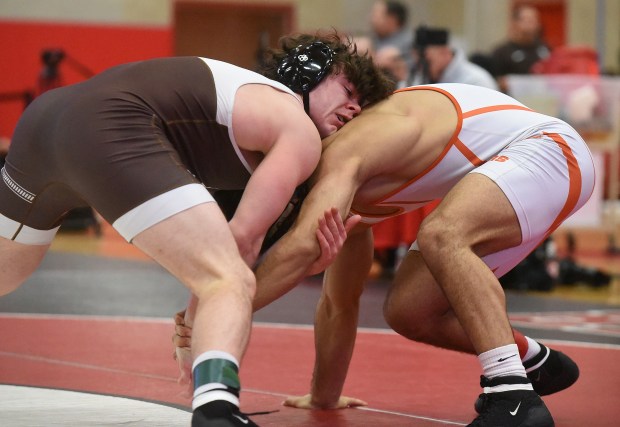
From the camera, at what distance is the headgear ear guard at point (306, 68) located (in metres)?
3.33

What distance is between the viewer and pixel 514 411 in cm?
306

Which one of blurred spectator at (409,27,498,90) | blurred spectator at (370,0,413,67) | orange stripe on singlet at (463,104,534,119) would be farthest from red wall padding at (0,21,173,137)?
orange stripe on singlet at (463,104,534,119)

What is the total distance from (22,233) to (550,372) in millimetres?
1646

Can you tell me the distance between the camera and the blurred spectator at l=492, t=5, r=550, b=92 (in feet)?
34.8

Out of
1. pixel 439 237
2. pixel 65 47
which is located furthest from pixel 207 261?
pixel 65 47

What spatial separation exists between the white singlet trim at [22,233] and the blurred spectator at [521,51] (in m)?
7.70

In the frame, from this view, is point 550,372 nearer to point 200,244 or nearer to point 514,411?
point 514,411

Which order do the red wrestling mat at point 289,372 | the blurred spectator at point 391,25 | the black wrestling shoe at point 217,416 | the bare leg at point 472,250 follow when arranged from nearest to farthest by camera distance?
the black wrestling shoe at point 217,416
the bare leg at point 472,250
the red wrestling mat at point 289,372
the blurred spectator at point 391,25

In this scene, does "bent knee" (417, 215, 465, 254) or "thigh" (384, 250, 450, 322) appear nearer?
"bent knee" (417, 215, 465, 254)

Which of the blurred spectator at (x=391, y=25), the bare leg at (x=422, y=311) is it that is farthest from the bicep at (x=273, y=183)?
the blurred spectator at (x=391, y=25)

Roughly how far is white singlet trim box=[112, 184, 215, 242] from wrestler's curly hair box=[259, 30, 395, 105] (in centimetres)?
77

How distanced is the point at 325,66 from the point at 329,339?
886 millimetres

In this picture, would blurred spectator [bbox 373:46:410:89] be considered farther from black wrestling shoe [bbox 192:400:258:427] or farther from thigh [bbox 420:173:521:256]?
black wrestling shoe [bbox 192:400:258:427]

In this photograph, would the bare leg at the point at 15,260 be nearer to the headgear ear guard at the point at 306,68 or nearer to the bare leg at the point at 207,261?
the bare leg at the point at 207,261
